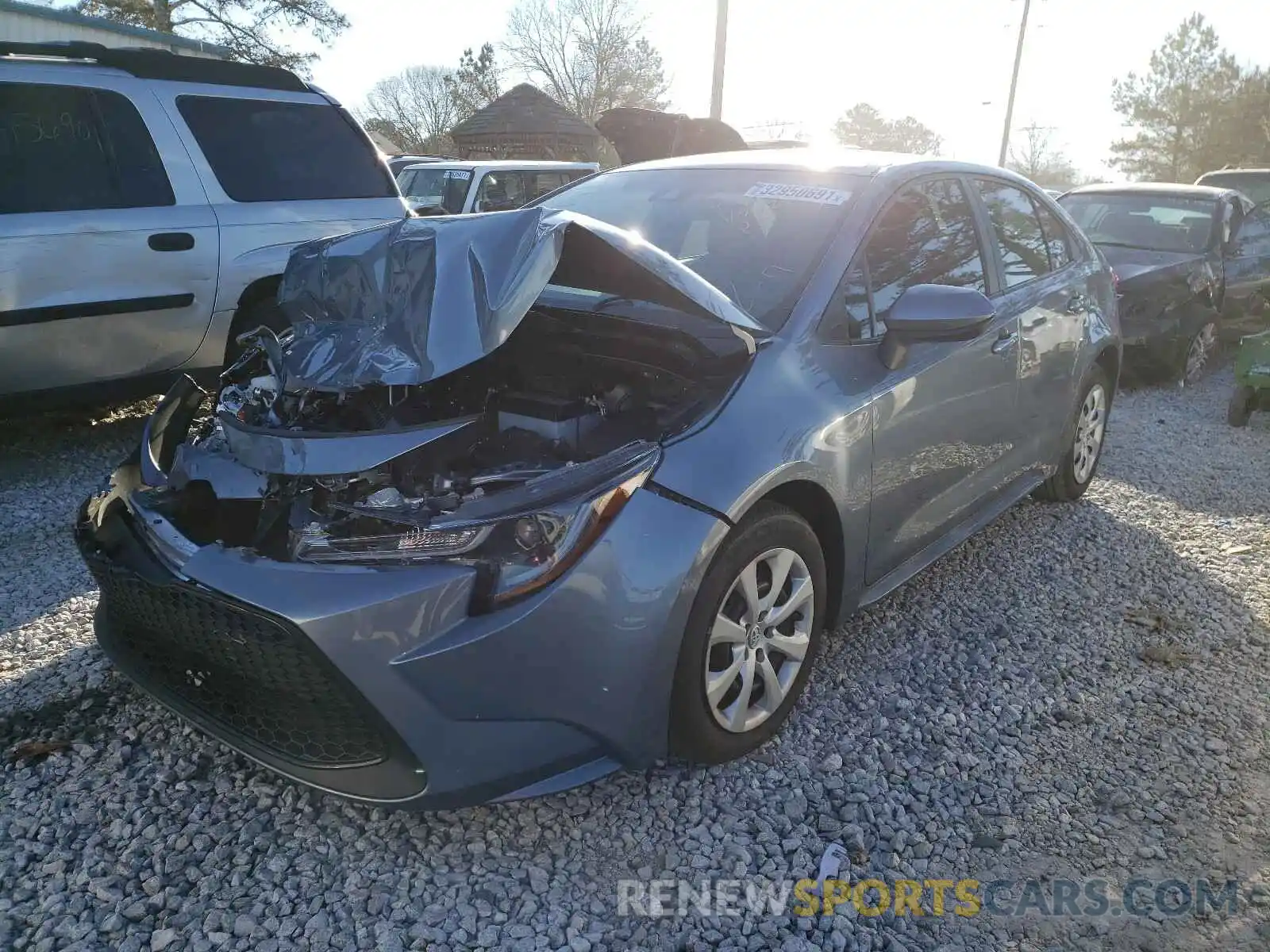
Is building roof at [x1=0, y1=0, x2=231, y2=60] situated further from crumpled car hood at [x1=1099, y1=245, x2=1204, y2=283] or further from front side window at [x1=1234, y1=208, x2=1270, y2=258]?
front side window at [x1=1234, y1=208, x2=1270, y2=258]

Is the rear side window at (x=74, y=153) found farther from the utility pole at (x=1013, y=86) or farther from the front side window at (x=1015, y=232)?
the utility pole at (x=1013, y=86)

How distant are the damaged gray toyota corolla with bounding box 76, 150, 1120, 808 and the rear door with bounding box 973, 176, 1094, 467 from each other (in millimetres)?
232


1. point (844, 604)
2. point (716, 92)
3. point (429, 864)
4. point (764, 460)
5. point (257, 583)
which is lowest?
point (429, 864)

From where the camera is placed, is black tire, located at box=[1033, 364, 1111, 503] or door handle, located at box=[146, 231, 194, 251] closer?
black tire, located at box=[1033, 364, 1111, 503]

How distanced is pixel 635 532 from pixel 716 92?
14947 mm

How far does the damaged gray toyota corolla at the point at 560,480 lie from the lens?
2090 millimetres

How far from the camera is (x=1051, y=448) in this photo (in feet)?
14.3

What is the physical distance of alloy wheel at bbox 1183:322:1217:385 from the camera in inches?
320

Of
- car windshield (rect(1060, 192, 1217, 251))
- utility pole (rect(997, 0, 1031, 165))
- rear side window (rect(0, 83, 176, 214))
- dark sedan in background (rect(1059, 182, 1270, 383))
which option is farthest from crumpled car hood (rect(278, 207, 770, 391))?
utility pole (rect(997, 0, 1031, 165))

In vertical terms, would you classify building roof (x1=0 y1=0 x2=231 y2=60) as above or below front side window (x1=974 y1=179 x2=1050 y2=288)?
above

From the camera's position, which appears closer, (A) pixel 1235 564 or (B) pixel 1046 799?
(B) pixel 1046 799

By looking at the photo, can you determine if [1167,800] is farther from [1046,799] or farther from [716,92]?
[716,92]

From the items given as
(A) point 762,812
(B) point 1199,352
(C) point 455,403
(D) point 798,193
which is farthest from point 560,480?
(B) point 1199,352

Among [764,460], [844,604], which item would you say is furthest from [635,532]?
[844,604]
